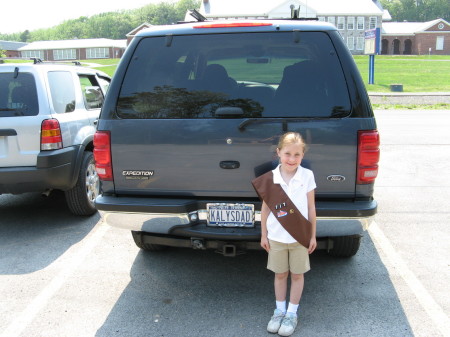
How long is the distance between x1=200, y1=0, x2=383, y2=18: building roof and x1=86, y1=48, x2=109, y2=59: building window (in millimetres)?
30765

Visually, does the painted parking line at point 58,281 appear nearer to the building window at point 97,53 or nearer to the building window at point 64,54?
the building window at point 97,53

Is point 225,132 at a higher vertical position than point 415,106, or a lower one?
higher

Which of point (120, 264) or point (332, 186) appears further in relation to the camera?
point (120, 264)

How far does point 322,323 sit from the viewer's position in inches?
130

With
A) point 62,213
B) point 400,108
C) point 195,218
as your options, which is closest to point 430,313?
point 195,218

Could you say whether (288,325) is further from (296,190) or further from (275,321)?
(296,190)

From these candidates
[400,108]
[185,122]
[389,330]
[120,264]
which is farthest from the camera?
[400,108]

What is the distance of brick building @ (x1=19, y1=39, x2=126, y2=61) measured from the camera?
98.9 meters

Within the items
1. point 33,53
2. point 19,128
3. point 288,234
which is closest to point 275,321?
point 288,234

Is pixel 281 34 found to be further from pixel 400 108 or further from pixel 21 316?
pixel 400 108

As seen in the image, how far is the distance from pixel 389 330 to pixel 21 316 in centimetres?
258

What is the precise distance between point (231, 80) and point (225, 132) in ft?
1.53

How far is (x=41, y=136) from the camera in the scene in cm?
495

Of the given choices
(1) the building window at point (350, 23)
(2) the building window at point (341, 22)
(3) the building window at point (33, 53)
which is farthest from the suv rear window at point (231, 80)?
(3) the building window at point (33, 53)
